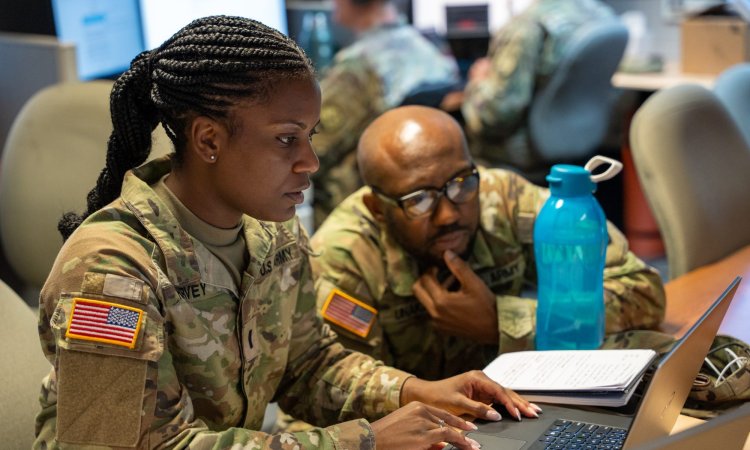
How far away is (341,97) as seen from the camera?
3.56 meters

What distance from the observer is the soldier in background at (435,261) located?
1.73m

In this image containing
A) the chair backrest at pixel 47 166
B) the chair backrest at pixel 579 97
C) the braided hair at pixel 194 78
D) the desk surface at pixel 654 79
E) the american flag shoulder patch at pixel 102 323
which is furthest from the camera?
the desk surface at pixel 654 79

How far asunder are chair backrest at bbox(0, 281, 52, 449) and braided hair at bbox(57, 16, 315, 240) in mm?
276

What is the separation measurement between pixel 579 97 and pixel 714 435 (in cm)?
322

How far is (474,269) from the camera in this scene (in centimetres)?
186

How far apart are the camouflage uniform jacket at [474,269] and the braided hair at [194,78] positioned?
19.5 inches

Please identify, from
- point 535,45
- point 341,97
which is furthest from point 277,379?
point 535,45

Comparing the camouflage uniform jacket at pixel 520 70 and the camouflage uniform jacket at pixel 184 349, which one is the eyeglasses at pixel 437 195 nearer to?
the camouflage uniform jacket at pixel 184 349

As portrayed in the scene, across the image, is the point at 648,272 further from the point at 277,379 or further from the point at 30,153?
the point at 30,153

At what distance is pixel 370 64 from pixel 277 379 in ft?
7.65

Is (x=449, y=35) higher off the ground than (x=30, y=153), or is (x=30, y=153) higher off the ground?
(x=30, y=153)

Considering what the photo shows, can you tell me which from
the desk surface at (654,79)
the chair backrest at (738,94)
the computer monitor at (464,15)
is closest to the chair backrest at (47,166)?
the chair backrest at (738,94)

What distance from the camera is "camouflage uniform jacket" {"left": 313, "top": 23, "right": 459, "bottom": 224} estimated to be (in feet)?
11.7

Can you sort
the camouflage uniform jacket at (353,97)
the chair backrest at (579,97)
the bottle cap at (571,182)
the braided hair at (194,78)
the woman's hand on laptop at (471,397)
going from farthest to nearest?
the chair backrest at (579,97)
the camouflage uniform jacket at (353,97)
the bottle cap at (571,182)
the woman's hand on laptop at (471,397)
the braided hair at (194,78)
